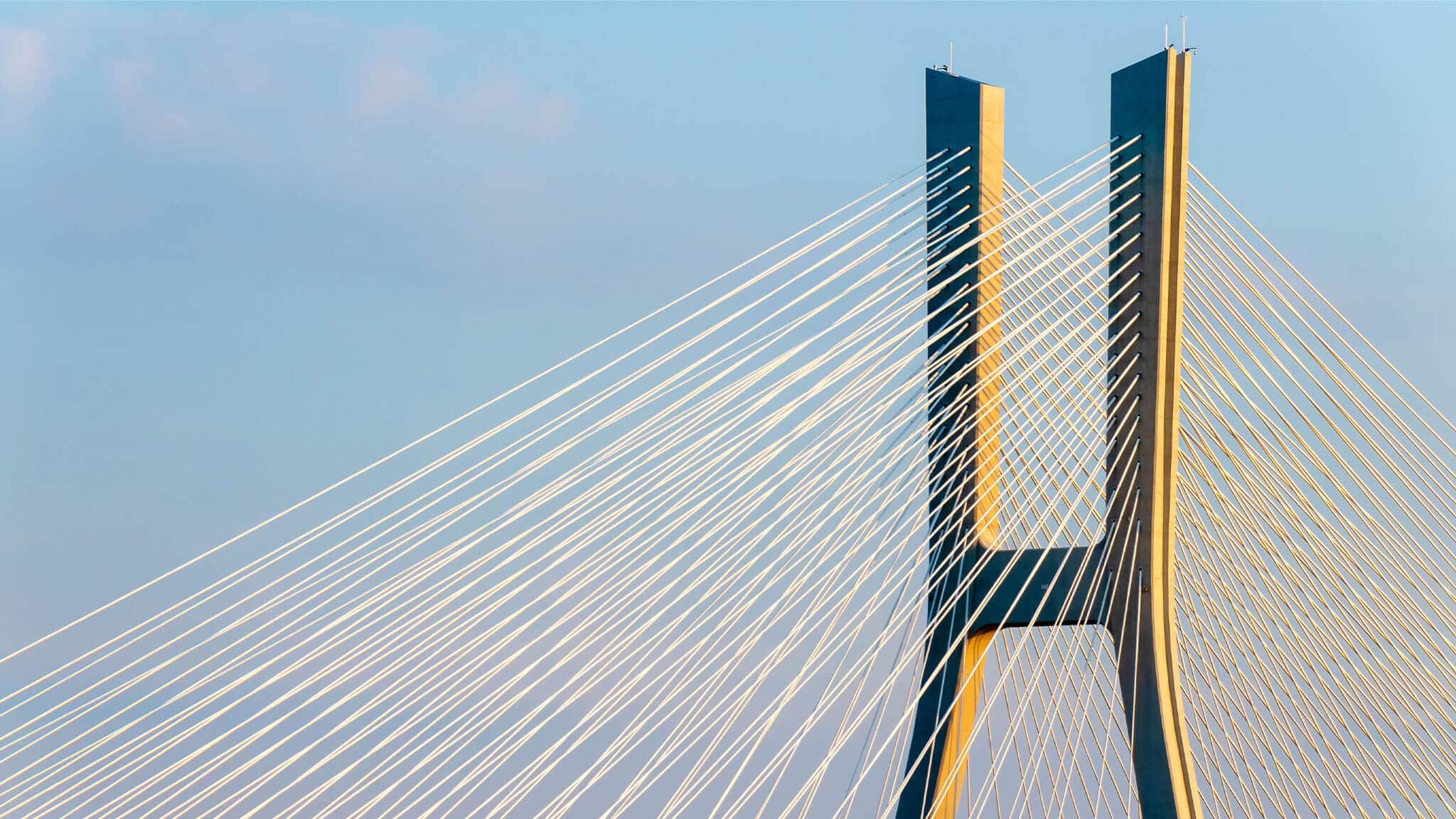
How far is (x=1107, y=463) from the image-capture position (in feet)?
43.7

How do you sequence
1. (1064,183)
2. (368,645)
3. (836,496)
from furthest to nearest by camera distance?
(1064,183)
(836,496)
(368,645)

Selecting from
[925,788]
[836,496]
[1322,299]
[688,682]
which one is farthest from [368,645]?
[1322,299]

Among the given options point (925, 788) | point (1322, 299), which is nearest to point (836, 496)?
point (925, 788)

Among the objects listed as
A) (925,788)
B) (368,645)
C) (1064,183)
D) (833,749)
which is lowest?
(925,788)

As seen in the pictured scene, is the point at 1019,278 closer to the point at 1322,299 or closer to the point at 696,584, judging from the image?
the point at 1322,299

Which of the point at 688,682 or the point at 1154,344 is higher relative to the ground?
the point at 1154,344

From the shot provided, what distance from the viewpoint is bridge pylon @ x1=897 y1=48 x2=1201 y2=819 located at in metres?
13.2

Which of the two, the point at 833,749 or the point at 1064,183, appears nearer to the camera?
the point at 833,749

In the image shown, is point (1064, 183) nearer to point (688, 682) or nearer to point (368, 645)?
point (688, 682)

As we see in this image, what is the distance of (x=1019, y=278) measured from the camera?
526 inches

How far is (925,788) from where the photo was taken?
1415cm

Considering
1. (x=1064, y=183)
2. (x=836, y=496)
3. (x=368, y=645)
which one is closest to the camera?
Answer: (x=368, y=645)

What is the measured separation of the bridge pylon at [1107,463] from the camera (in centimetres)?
1320

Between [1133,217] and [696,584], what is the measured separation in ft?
11.7
